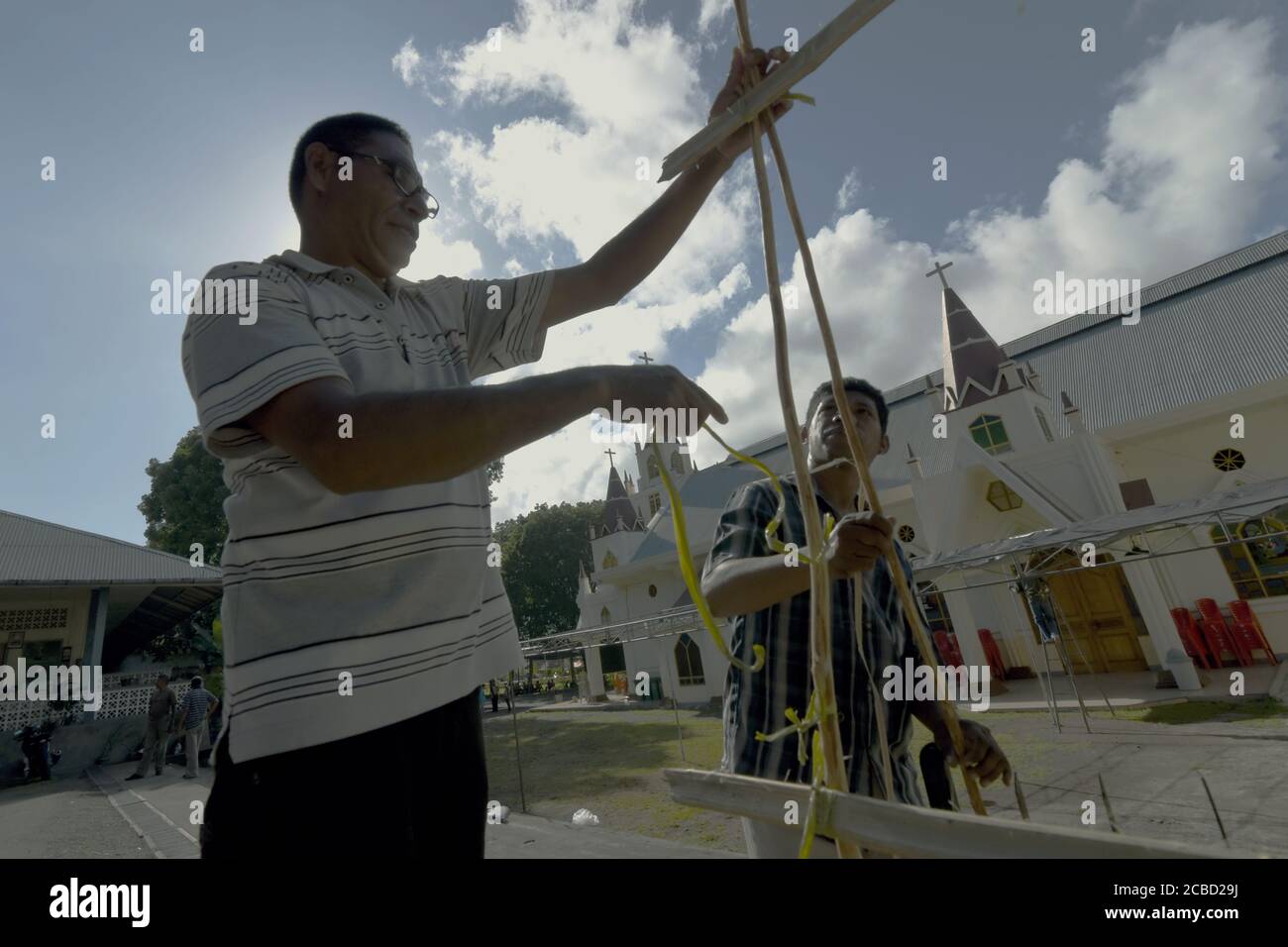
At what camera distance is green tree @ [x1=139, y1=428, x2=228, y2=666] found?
22.9 metres

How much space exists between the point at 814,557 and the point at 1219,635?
56.7ft

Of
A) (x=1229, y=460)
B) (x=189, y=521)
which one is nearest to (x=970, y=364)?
(x=1229, y=460)

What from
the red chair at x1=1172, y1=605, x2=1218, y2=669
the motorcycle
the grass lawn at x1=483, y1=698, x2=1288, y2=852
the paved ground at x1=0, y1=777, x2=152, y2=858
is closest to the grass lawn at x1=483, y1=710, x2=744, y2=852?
the grass lawn at x1=483, y1=698, x2=1288, y2=852

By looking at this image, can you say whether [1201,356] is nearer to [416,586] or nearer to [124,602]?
[416,586]

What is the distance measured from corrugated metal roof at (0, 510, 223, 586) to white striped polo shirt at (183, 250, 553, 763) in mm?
15266

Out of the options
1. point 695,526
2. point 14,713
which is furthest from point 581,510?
point 14,713

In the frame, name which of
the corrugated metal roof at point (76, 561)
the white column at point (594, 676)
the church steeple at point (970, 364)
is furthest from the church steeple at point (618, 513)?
the corrugated metal roof at point (76, 561)

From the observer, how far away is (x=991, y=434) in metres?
16.7

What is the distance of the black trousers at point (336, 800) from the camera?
3.10ft

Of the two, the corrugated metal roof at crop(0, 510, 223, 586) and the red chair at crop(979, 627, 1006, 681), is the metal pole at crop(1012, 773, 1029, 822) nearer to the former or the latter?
the corrugated metal roof at crop(0, 510, 223, 586)

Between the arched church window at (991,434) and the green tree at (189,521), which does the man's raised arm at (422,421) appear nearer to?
the arched church window at (991,434)

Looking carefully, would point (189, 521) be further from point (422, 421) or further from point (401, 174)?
point (422, 421)
